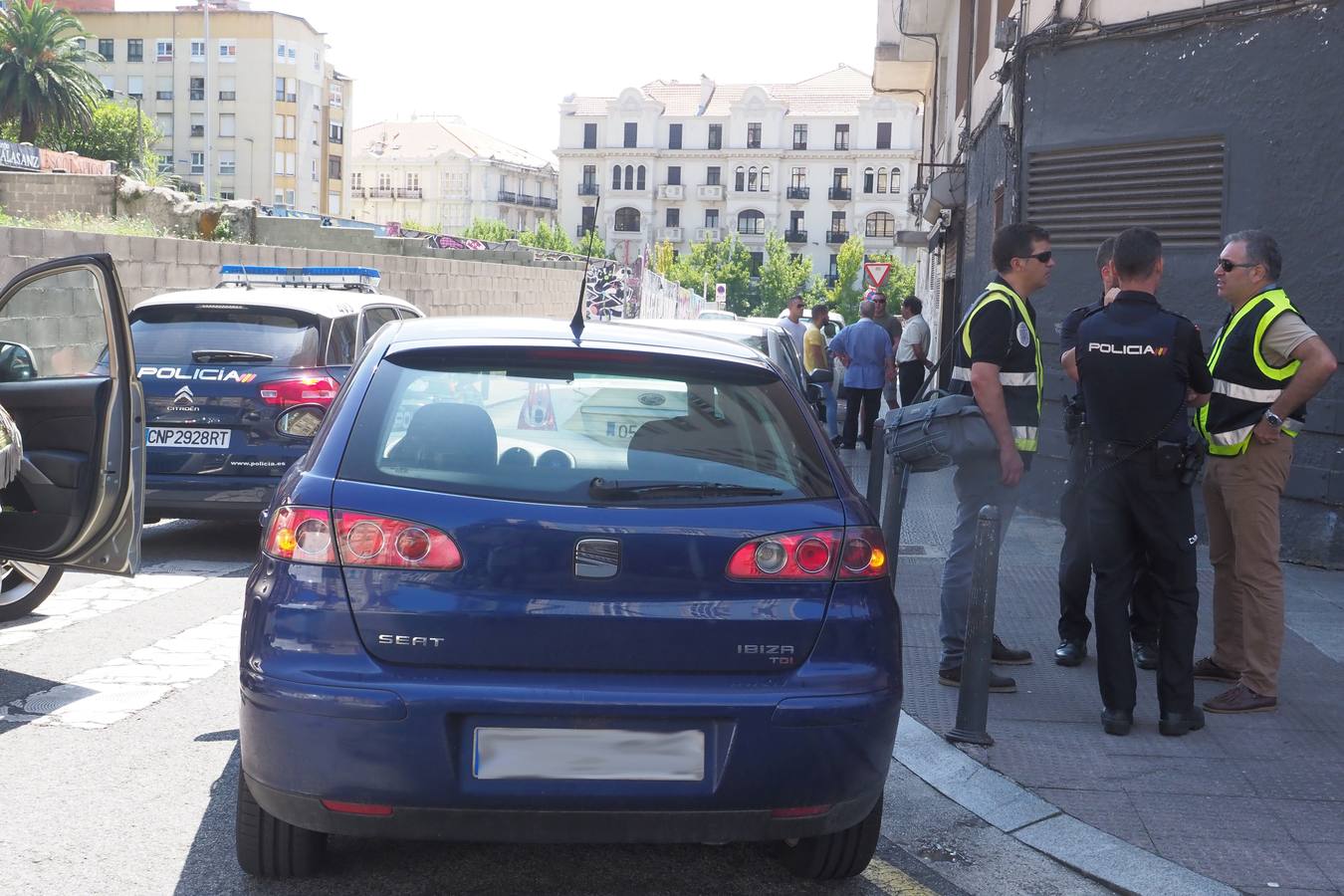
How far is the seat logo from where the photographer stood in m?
3.41

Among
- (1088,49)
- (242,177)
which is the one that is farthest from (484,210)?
(1088,49)

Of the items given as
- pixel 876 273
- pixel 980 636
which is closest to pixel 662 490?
pixel 980 636

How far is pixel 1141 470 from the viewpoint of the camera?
211 inches

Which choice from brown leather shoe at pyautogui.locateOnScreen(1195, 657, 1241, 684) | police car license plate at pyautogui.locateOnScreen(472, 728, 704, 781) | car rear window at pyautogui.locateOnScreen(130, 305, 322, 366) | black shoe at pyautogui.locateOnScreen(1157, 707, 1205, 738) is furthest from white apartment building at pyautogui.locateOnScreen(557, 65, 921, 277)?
police car license plate at pyautogui.locateOnScreen(472, 728, 704, 781)

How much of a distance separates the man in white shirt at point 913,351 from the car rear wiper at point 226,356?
9592mm

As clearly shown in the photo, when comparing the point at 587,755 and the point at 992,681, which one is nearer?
the point at 587,755

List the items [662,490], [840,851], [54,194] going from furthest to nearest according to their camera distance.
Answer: [54,194], [840,851], [662,490]

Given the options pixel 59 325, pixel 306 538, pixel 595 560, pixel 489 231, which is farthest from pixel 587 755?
pixel 489 231

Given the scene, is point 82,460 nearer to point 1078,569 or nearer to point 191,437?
point 191,437

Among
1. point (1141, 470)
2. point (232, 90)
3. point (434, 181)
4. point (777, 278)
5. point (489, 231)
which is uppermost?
point (232, 90)

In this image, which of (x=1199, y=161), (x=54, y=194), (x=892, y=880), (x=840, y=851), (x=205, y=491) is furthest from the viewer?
(x=54, y=194)

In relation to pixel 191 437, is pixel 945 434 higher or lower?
higher

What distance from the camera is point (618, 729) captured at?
3.35m

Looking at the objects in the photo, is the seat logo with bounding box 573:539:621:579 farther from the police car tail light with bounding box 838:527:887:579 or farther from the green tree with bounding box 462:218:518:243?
the green tree with bounding box 462:218:518:243
